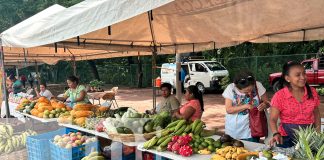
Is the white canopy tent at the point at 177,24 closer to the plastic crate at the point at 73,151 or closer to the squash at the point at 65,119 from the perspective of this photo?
the squash at the point at 65,119

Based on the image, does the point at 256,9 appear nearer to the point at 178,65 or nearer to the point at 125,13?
the point at 125,13

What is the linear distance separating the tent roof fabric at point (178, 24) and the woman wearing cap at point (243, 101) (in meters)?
1.14

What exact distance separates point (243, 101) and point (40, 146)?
135 inches

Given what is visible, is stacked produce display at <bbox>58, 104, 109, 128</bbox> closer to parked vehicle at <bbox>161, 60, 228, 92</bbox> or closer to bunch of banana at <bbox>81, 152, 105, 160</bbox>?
bunch of banana at <bbox>81, 152, 105, 160</bbox>

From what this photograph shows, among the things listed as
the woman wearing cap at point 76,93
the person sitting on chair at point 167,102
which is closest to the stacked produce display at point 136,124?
the person sitting on chair at point 167,102

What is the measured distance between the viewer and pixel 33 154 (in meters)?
5.44

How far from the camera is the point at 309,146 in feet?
8.13

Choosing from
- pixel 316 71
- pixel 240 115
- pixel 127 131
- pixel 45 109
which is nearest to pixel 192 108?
pixel 240 115

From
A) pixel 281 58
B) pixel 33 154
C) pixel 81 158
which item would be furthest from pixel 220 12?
pixel 281 58

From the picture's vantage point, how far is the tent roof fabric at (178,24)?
3.39 metres

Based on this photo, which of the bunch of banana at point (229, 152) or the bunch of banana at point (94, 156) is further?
the bunch of banana at point (94, 156)

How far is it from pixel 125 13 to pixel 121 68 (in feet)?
86.6

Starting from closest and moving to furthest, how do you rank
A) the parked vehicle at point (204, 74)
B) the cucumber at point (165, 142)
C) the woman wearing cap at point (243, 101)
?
the cucumber at point (165, 142) → the woman wearing cap at point (243, 101) → the parked vehicle at point (204, 74)

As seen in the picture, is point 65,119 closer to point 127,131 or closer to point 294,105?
point 127,131
